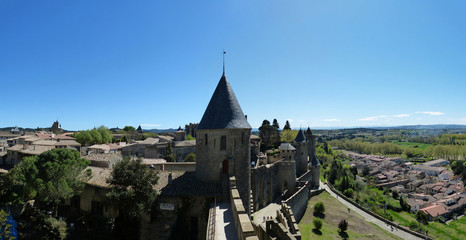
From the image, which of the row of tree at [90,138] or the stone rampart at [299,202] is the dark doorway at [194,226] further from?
the row of tree at [90,138]

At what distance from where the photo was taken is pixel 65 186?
17.9 meters

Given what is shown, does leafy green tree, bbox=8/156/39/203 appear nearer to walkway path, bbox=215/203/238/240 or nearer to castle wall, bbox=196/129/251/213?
castle wall, bbox=196/129/251/213

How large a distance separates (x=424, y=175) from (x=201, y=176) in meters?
110

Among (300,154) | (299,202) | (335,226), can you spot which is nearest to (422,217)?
(300,154)

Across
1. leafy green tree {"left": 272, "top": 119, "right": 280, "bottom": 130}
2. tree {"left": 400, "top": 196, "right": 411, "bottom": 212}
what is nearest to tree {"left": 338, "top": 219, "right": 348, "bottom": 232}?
leafy green tree {"left": 272, "top": 119, "right": 280, "bottom": 130}

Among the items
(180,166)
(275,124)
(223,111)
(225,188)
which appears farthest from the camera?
(275,124)

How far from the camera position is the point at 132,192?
527 inches

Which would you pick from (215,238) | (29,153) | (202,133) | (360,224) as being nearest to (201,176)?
(202,133)

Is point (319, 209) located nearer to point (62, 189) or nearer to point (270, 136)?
point (62, 189)

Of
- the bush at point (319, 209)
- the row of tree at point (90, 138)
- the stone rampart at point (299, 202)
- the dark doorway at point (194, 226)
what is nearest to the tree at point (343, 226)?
the bush at point (319, 209)

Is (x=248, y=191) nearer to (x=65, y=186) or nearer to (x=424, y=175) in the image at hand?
(x=65, y=186)

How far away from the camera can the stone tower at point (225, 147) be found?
15.0 metres

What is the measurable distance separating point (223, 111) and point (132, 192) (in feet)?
24.2

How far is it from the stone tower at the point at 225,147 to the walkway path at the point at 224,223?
244cm
